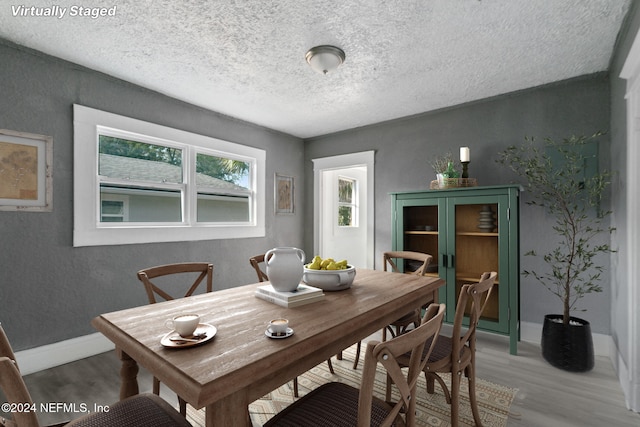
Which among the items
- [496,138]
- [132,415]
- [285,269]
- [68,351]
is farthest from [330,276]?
[496,138]

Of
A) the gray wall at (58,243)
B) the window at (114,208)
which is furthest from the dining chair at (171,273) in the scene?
the window at (114,208)

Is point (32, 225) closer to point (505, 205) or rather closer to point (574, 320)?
point (505, 205)

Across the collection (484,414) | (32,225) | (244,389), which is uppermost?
(32,225)

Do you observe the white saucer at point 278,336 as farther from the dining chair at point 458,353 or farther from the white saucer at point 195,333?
the dining chair at point 458,353

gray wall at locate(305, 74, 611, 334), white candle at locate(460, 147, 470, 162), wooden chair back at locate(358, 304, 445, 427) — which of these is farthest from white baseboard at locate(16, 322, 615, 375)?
wooden chair back at locate(358, 304, 445, 427)

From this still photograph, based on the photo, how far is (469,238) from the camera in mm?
3068

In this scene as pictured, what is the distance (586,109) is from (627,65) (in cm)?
93

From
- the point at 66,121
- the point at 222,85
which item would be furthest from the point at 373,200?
the point at 66,121

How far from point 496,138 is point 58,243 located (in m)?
4.17

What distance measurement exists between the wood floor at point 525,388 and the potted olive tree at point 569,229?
18cm

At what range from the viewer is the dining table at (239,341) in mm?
856

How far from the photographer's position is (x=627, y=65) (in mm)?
1936

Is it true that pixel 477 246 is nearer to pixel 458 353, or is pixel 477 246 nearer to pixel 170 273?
pixel 458 353

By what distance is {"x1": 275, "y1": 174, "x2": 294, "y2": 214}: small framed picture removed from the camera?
4.38 m
